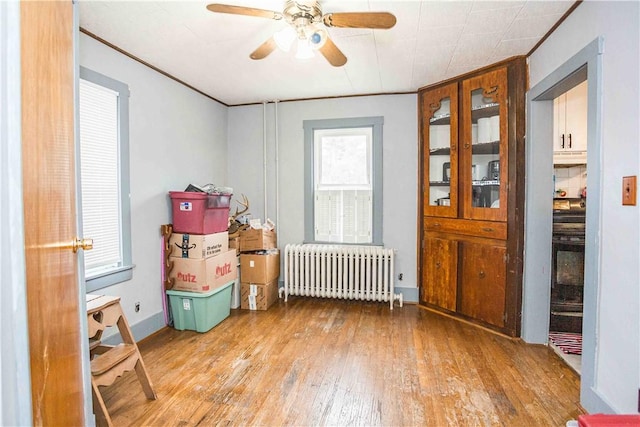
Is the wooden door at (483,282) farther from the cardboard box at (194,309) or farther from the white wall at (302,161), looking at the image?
the cardboard box at (194,309)

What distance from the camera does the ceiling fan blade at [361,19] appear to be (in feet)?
5.76

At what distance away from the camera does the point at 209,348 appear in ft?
8.93

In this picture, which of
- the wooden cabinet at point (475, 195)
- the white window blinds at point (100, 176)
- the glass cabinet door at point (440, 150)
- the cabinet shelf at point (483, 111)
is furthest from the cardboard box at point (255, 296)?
the cabinet shelf at point (483, 111)

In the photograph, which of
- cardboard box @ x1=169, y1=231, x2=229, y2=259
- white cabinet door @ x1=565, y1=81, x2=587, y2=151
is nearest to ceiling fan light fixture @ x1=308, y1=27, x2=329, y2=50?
cardboard box @ x1=169, y1=231, x2=229, y2=259

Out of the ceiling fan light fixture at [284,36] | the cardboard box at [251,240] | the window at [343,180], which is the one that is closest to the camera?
the ceiling fan light fixture at [284,36]

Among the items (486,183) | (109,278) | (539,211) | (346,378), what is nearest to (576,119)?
(486,183)

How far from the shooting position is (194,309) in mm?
3039

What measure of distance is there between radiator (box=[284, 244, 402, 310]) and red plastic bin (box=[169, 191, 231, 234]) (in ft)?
3.65

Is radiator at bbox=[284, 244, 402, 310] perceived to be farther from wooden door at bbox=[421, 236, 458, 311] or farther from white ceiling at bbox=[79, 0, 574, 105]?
white ceiling at bbox=[79, 0, 574, 105]

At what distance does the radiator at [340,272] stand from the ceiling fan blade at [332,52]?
2118 millimetres

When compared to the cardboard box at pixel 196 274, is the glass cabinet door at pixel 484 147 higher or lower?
higher

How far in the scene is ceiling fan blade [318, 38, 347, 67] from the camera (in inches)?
82.8

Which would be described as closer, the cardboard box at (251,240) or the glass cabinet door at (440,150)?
the glass cabinet door at (440,150)

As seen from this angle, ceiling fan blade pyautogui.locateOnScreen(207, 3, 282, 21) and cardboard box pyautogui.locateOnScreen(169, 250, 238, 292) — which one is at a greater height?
ceiling fan blade pyautogui.locateOnScreen(207, 3, 282, 21)
